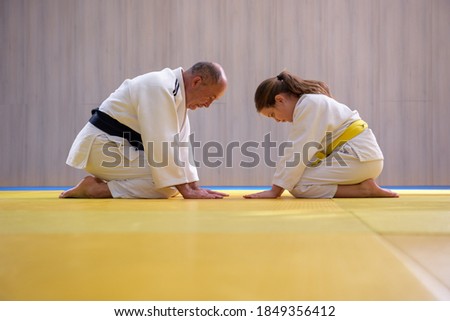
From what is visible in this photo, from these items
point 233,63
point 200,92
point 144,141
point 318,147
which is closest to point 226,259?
point 144,141

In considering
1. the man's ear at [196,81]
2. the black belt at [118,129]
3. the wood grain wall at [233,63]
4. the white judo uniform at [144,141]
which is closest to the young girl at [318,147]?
the man's ear at [196,81]

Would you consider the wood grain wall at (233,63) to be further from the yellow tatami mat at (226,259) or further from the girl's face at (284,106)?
the yellow tatami mat at (226,259)

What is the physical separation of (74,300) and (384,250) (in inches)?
29.1

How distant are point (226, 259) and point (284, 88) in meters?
2.18

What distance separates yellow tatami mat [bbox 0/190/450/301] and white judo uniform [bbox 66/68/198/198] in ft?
3.60

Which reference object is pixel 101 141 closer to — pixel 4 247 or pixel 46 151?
pixel 4 247

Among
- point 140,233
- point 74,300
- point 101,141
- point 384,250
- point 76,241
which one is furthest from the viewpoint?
point 101,141

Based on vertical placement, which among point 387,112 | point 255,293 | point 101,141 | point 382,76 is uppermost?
point 382,76

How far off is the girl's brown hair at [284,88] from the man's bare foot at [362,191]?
67 cm

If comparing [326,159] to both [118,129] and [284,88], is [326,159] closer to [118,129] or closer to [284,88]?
[284,88]

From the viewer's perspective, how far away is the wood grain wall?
6641mm

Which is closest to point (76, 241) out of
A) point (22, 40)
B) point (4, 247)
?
point (4, 247)

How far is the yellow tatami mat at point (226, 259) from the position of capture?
2.79 feet

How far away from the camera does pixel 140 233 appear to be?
1.44 meters
